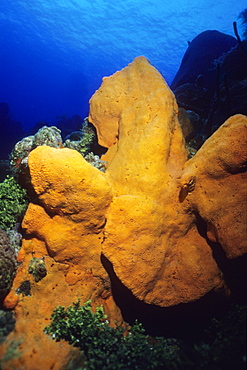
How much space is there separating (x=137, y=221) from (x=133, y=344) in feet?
7.70

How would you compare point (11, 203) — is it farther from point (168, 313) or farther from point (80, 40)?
point (80, 40)

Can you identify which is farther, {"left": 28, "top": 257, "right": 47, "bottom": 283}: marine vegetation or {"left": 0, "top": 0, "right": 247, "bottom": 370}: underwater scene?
{"left": 28, "top": 257, "right": 47, "bottom": 283}: marine vegetation

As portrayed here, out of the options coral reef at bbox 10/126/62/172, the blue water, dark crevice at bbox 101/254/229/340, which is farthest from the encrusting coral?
the blue water

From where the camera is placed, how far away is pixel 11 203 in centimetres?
452

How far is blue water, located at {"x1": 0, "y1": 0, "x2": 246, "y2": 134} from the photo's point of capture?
2196 inches

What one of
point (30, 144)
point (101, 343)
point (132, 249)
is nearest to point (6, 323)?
point (101, 343)

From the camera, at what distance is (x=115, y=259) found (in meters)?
3.68

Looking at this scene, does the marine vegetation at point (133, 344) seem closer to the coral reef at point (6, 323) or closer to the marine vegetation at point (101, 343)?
the marine vegetation at point (101, 343)

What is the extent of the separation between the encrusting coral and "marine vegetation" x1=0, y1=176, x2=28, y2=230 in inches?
27.2

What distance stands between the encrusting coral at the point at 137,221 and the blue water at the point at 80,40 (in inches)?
1016

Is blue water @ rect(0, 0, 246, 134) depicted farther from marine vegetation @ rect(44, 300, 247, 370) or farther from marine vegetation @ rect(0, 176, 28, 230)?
marine vegetation @ rect(44, 300, 247, 370)

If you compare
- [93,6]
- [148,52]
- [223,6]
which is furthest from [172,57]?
[93,6]

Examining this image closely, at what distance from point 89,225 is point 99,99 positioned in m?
3.79

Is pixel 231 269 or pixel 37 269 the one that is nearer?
pixel 37 269
